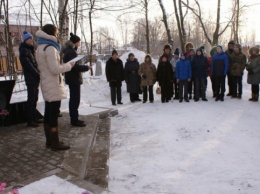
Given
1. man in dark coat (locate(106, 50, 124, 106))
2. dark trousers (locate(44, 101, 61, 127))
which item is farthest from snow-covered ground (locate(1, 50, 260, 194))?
man in dark coat (locate(106, 50, 124, 106))

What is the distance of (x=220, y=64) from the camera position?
28.0 ft

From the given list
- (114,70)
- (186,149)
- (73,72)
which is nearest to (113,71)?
(114,70)

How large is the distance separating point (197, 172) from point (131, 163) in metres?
1.00

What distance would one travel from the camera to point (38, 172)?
360cm

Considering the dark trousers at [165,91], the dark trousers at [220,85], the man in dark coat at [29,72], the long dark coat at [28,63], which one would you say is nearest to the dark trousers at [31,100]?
the man in dark coat at [29,72]

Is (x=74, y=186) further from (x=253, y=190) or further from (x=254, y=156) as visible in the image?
(x=254, y=156)

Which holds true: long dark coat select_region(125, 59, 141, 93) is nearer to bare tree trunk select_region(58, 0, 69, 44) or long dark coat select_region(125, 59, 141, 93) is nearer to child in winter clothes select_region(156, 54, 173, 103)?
child in winter clothes select_region(156, 54, 173, 103)

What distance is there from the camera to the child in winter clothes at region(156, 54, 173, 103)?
884cm

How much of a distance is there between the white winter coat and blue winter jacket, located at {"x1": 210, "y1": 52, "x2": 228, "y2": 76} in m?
5.65

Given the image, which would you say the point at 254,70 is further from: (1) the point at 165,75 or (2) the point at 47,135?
(2) the point at 47,135

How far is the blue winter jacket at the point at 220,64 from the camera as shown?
851 cm

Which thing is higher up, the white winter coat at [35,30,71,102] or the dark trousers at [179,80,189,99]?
the white winter coat at [35,30,71,102]

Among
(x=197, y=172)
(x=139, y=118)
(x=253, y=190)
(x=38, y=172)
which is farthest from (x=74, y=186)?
(x=139, y=118)

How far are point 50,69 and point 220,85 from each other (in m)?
6.28
